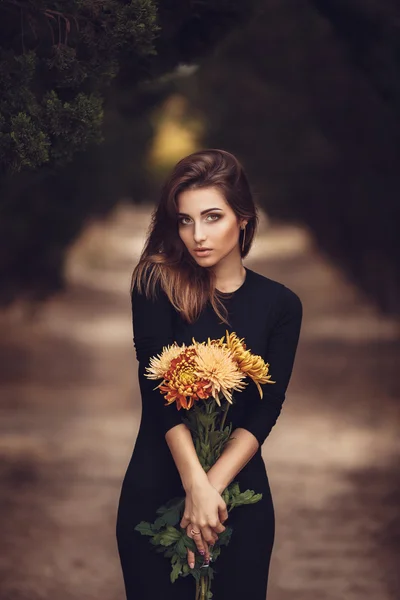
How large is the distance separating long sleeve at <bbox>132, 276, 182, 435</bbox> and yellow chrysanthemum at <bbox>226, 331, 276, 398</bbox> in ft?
0.49

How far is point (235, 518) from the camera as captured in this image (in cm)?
241

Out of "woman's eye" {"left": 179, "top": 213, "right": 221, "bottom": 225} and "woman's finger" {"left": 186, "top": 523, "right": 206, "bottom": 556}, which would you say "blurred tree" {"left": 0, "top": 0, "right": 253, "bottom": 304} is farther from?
"woman's finger" {"left": 186, "top": 523, "right": 206, "bottom": 556}

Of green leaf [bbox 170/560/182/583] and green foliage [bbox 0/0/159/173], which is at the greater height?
green foliage [bbox 0/0/159/173]

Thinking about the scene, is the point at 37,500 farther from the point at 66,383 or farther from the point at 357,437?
the point at 357,437

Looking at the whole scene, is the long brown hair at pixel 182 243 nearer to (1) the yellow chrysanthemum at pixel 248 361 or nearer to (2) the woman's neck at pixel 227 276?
(2) the woman's neck at pixel 227 276

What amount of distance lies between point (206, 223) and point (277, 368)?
0.35m

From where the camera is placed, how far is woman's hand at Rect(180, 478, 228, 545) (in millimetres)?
2236

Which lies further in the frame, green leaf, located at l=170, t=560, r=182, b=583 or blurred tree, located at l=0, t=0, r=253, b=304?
blurred tree, located at l=0, t=0, r=253, b=304

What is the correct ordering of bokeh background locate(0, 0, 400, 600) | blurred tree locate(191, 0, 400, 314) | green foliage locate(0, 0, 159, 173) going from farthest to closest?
blurred tree locate(191, 0, 400, 314) → bokeh background locate(0, 0, 400, 600) → green foliage locate(0, 0, 159, 173)

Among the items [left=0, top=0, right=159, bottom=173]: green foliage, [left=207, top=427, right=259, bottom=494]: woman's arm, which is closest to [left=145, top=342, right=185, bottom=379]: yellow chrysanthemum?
[left=207, top=427, right=259, bottom=494]: woman's arm

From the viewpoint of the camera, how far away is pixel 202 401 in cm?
229

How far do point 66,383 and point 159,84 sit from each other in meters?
1.60

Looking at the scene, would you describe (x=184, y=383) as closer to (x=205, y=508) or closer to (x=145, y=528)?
(x=205, y=508)

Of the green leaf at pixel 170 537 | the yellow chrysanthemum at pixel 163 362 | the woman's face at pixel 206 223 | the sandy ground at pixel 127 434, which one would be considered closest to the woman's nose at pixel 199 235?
the woman's face at pixel 206 223
